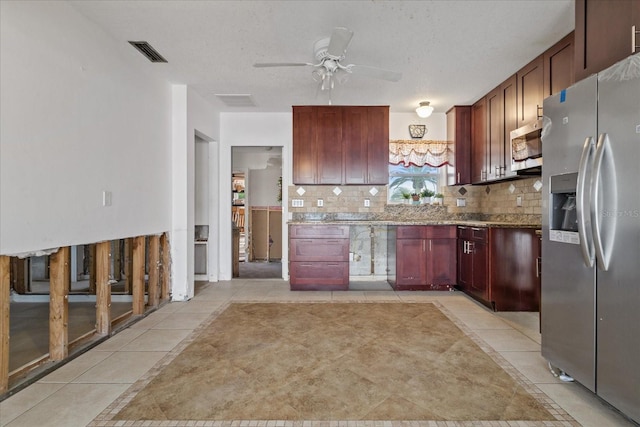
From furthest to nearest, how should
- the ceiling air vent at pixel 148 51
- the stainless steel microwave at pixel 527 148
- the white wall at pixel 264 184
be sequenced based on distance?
the white wall at pixel 264 184 → the stainless steel microwave at pixel 527 148 → the ceiling air vent at pixel 148 51

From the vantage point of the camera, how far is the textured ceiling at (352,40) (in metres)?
2.42

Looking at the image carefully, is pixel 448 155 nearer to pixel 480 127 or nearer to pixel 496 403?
pixel 480 127

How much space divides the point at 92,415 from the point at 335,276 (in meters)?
3.00

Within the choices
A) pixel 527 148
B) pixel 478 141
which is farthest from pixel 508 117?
pixel 478 141

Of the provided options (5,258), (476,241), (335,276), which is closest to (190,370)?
(5,258)

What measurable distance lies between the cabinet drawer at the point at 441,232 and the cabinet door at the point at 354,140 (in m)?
1.11

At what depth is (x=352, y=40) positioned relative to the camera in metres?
2.87

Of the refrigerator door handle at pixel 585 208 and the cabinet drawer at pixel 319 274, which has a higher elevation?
the refrigerator door handle at pixel 585 208

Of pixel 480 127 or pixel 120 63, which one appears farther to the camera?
pixel 480 127

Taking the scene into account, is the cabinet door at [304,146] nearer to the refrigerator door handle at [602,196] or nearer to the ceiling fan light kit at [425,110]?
the ceiling fan light kit at [425,110]

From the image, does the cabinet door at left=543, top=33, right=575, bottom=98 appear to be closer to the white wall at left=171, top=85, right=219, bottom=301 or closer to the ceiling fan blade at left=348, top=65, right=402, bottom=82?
the ceiling fan blade at left=348, top=65, right=402, bottom=82

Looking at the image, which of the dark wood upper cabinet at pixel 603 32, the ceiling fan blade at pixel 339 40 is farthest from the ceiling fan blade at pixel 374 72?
the dark wood upper cabinet at pixel 603 32

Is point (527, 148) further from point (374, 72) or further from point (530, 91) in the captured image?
point (374, 72)

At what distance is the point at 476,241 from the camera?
3.85 m
